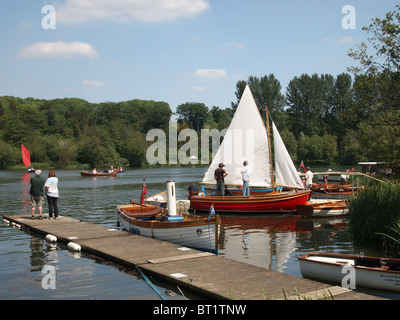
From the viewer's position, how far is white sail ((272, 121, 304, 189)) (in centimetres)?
2522

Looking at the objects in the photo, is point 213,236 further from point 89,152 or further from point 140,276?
point 89,152

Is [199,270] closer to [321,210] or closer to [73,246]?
[73,246]

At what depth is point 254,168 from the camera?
26922 mm

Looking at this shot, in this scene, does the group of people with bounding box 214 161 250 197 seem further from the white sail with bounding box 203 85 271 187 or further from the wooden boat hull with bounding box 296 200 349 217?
the wooden boat hull with bounding box 296 200 349 217

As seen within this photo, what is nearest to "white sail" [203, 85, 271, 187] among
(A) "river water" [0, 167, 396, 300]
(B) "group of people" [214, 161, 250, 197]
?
(B) "group of people" [214, 161, 250, 197]

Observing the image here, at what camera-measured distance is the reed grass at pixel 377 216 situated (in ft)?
48.7

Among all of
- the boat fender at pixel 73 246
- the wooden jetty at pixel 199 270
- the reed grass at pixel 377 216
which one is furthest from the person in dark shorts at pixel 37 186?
the reed grass at pixel 377 216

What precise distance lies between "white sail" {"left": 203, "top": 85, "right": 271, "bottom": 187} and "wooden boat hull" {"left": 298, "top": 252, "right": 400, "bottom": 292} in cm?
1493

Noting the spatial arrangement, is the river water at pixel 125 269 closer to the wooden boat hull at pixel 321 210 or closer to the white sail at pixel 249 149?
the wooden boat hull at pixel 321 210

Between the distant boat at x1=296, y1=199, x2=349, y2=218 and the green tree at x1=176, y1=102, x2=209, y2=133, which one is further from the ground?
the green tree at x1=176, y1=102, x2=209, y2=133

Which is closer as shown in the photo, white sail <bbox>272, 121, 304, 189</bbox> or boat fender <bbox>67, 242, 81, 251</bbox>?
boat fender <bbox>67, 242, 81, 251</bbox>

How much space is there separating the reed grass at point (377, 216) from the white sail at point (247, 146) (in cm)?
919

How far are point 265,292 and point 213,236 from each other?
511 centimetres
